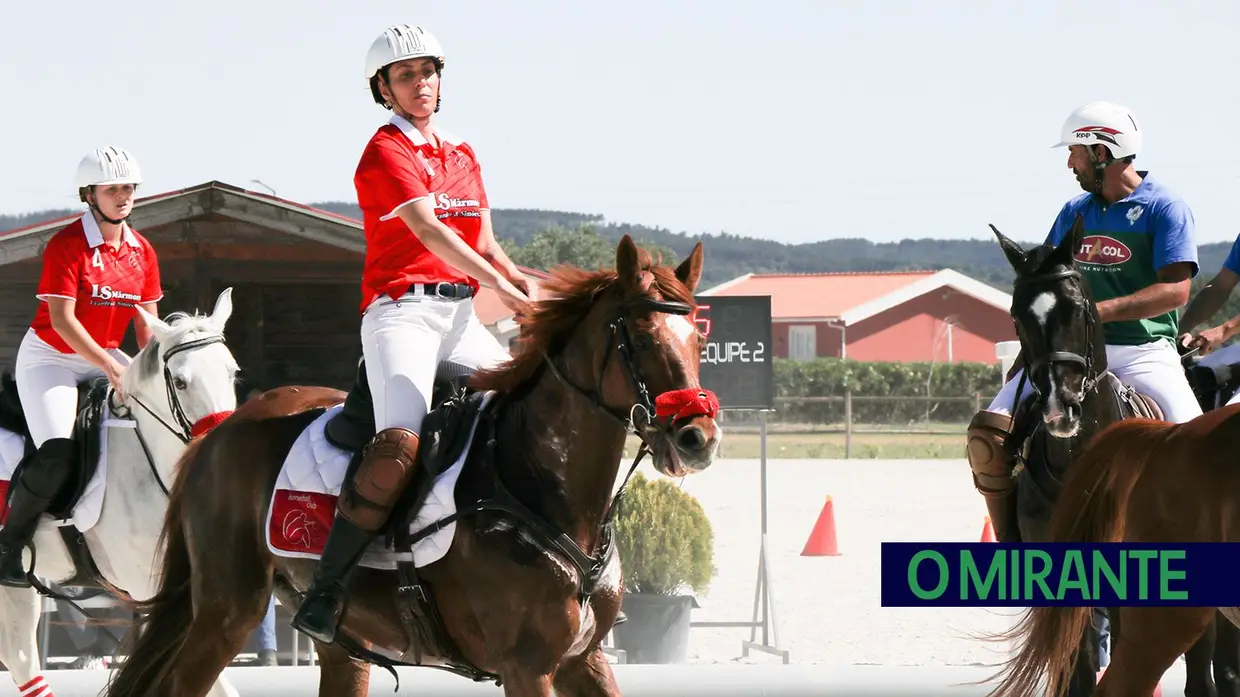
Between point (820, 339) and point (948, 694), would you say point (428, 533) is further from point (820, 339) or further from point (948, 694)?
point (820, 339)

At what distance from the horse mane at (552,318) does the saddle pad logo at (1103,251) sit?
291cm

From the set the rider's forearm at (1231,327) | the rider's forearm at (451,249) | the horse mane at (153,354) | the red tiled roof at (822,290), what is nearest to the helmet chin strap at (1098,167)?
the rider's forearm at (1231,327)

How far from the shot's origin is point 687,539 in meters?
11.8

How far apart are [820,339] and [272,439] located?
8377cm

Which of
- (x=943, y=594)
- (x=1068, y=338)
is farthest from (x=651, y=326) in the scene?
(x=1068, y=338)

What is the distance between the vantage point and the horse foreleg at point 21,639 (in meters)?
7.70

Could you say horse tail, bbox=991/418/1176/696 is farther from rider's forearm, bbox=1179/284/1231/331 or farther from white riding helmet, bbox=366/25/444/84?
white riding helmet, bbox=366/25/444/84

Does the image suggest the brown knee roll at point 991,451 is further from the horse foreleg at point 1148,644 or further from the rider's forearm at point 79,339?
A: the rider's forearm at point 79,339

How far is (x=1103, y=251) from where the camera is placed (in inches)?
290

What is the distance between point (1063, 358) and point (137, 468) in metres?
4.48

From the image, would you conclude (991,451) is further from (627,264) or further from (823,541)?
(823,541)

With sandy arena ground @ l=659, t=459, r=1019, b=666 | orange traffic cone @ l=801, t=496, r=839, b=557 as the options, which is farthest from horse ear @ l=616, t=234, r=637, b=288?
orange traffic cone @ l=801, t=496, r=839, b=557

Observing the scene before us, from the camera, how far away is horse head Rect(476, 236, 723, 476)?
15.7 feet

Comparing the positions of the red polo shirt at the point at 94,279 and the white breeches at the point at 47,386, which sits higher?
the red polo shirt at the point at 94,279
